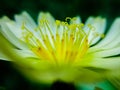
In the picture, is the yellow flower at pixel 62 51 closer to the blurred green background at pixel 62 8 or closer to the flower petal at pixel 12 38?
the flower petal at pixel 12 38

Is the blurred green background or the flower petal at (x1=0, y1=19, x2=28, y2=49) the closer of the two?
the flower petal at (x1=0, y1=19, x2=28, y2=49)

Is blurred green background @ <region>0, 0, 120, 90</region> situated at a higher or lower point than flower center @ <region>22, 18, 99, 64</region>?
higher

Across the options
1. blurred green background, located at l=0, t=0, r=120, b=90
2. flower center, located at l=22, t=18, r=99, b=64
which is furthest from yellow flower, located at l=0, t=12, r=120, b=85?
blurred green background, located at l=0, t=0, r=120, b=90

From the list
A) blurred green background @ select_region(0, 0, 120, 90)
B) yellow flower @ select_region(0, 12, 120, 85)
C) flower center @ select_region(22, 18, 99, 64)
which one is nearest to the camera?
yellow flower @ select_region(0, 12, 120, 85)

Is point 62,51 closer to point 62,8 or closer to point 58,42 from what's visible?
point 58,42

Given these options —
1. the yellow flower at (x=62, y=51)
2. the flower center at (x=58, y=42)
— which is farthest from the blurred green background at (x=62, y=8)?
the flower center at (x=58, y=42)

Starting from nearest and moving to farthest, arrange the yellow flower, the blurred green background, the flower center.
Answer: the yellow flower, the flower center, the blurred green background

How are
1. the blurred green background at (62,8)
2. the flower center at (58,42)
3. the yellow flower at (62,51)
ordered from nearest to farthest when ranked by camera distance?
the yellow flower at (62,51) < the flower center at (58,42) < the blurred green background at (62,8)

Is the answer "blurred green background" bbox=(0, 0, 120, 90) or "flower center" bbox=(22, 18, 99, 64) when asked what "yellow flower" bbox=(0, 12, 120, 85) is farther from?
"blurred green background" bbox=(0, 0, 120, 90)

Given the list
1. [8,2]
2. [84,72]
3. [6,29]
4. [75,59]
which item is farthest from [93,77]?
[8,2]
